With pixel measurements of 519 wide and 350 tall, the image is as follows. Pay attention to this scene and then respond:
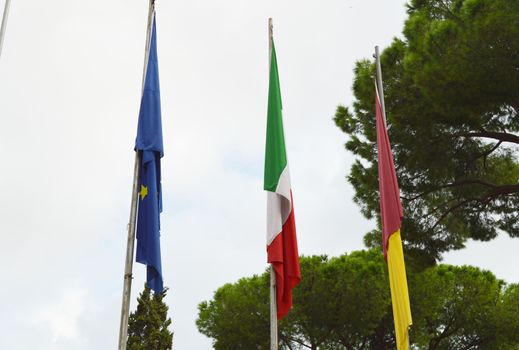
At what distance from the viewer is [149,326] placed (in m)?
23.4

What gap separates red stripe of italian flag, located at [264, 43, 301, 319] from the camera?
6.62 meters

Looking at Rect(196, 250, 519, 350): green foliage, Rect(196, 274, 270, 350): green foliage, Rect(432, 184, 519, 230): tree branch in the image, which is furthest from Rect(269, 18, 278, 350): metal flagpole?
Rect(196, 274, 270, 350): green foliage

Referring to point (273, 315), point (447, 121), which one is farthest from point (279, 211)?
point (447, 121)

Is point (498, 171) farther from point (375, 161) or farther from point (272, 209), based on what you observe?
point (272, 209)

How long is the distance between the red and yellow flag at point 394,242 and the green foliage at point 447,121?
2.30 m

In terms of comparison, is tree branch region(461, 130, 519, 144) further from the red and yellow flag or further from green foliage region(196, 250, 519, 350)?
green foliage region(196, 250, 519, 350)

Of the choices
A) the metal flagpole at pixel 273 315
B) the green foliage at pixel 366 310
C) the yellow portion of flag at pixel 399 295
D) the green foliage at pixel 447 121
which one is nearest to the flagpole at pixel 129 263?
the metal flagpole at pixel 273 315

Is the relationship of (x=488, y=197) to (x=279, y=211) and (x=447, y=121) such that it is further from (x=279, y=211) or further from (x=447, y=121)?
(x=279, y=211)

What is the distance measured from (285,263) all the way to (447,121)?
5.52 m

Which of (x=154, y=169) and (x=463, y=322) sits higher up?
(x=463, y=322)

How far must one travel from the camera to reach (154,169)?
6.99 meters

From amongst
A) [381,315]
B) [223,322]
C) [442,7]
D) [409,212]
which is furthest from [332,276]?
[442,7]

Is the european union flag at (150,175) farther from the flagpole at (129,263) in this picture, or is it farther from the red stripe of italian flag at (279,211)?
the red stripe of italian flag at (279,211)

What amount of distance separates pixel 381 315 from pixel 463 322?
2.60m
